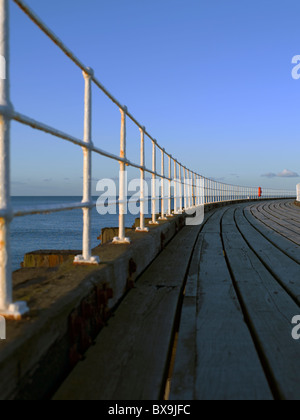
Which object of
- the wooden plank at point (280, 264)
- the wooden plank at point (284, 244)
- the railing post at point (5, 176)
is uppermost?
the railing post at point (5, 176)

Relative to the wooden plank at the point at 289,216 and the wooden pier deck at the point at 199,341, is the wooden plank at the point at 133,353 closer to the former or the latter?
the wooden pier deck at the point at 199,341

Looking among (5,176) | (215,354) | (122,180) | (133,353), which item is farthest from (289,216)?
(5,176)

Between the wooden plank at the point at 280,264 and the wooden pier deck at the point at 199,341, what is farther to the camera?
the wooden plank at the point at 280,264

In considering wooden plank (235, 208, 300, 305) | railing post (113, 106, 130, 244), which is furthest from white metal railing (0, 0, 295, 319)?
wooden plank (235, 208, 300, 305)

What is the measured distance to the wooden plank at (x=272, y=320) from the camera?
1.30m

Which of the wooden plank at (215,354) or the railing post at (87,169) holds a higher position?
the railing post at (87,169)

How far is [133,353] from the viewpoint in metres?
1.48

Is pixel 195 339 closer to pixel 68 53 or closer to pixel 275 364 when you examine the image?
pixel 275 364

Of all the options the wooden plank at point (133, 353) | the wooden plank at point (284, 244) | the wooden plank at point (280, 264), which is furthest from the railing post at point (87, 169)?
the wooden plank at point (284, 244)

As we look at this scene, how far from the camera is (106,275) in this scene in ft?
6.19

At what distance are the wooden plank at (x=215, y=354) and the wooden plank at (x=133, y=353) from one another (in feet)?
0.24

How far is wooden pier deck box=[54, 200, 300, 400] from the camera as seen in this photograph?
1.23 m
